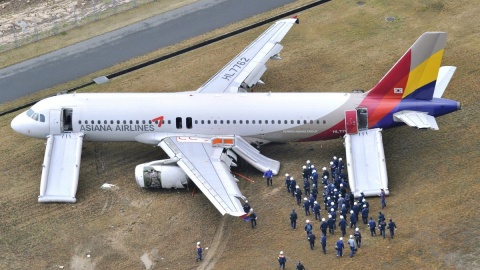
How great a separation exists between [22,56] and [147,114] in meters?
23.5

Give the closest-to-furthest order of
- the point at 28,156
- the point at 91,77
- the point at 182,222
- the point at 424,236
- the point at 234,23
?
the point at 424,236 → the point at 182,222 → the point at 28,156 → the point at 91,77 → the point at 234,23

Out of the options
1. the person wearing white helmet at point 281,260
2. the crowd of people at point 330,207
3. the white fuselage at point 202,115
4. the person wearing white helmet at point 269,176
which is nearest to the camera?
the person wearing white helmet at point 281,260

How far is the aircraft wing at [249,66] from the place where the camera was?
71.8m

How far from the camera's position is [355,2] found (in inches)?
3514

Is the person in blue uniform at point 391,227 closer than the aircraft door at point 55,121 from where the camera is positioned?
Yes

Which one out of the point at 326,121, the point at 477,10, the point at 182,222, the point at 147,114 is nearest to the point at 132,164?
the point at 147,114

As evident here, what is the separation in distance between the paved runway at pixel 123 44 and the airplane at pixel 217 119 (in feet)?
43.7

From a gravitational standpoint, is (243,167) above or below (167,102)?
below

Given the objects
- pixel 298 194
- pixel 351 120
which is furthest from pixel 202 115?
pixel 351 120

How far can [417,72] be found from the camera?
64.9 metres

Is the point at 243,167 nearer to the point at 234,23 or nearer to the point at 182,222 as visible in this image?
the point at 182,222

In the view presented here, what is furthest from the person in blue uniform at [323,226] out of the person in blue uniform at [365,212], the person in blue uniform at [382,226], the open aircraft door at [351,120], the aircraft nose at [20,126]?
the aircraft nose at [20,126]

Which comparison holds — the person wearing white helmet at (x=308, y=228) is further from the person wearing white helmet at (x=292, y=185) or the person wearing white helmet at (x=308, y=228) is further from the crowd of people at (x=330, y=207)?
the person wearing white helmet at (x=292, y=185)

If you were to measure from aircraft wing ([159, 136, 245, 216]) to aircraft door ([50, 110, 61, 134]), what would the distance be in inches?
310
